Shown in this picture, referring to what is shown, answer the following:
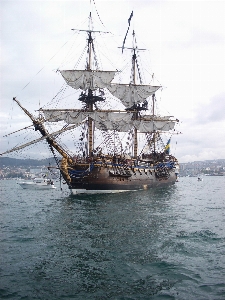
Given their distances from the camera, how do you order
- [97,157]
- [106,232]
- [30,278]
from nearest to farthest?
[30,278] < [106,232] < [97,157]

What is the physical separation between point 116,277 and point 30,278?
284 centimetres

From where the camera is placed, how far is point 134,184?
45031 millimetres

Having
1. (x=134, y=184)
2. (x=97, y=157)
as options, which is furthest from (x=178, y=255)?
(x=134, y=184)

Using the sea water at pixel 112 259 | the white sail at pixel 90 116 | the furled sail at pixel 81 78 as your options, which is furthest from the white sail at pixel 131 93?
the sea water at pixel 112 259

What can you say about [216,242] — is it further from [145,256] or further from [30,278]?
[30,278]

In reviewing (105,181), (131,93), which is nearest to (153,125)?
(131,93)

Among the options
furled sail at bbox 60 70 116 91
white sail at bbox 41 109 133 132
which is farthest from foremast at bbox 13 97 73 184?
furled sail at bbox 60 70 116 91

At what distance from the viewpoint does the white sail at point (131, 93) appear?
55.1m

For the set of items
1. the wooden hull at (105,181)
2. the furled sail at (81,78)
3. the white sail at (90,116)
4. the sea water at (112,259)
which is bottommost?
the sea water at (112,259)

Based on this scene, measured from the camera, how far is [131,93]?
5638 centimetres

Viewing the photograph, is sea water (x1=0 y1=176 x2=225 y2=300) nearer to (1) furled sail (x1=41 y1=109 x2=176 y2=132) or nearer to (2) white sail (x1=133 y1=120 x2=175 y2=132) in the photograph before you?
(1) furled sail (x1=41 y1=109 x2=176 y2=132)

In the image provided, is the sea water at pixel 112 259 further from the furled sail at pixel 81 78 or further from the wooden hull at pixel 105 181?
the furled sail at pixel 81 78

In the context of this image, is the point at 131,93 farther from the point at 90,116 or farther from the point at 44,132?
the point at 44,132

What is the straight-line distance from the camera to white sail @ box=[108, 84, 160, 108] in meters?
55.1
